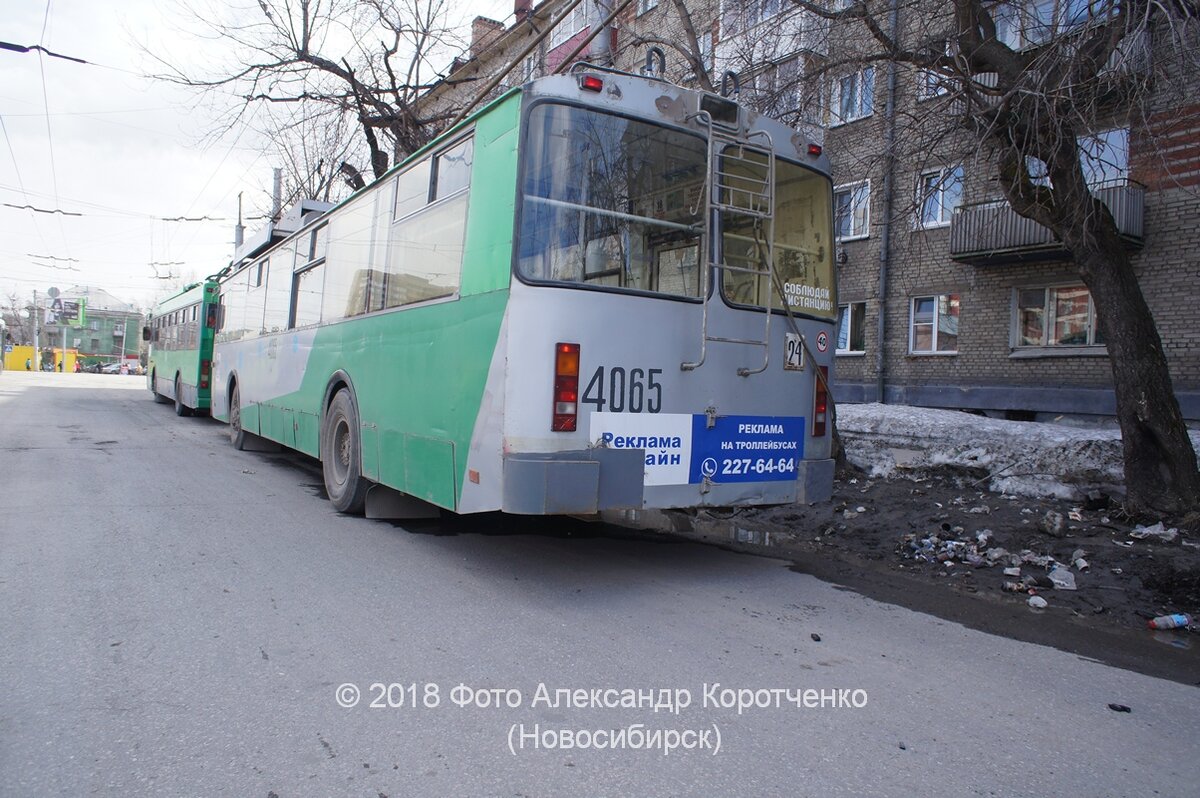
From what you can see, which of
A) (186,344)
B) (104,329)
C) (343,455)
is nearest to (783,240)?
(343,455)

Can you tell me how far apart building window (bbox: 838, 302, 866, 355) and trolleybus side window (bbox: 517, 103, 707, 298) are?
1494 centimetres

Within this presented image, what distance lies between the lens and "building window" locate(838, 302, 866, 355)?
1964 cm

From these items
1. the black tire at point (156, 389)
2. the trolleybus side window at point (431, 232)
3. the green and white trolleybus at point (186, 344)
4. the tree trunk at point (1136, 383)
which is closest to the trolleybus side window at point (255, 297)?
the green and white trolleybus at point (186, 344)

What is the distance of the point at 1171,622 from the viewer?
5.36 metres

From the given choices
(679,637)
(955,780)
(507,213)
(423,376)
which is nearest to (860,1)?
(507,213)

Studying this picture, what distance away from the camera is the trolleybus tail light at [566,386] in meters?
4.96

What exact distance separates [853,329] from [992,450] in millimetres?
10487

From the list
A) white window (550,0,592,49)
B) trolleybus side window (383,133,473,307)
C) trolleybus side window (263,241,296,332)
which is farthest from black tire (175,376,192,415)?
white window (550,0,592,49)

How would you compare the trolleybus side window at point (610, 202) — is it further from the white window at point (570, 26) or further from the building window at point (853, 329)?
the white window at point (570, 26)

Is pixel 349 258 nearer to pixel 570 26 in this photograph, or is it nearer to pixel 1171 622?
pixel 1171 622

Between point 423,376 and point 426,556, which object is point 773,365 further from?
point 426,556

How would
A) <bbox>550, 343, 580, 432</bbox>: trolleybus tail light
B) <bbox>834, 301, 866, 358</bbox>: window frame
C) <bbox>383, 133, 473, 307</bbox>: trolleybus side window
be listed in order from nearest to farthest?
<bbox>550, 343, 580, 432</bbox>: trolleybus tail light < <bbox>383, 133, 473, 307</bbox>: trolleybus side window < <bbox>834, 301, 866, 358</bbox>: window frame

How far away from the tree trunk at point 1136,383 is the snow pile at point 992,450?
0.84m

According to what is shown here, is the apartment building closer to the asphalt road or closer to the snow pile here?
the snow pile
